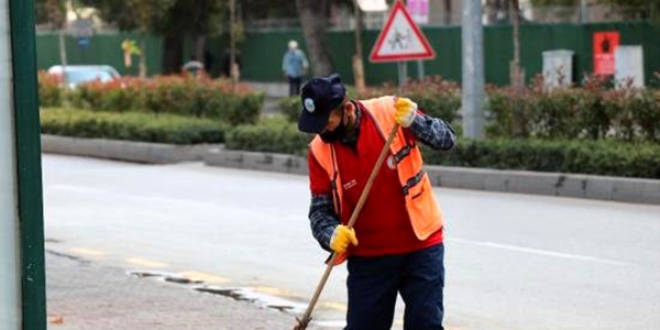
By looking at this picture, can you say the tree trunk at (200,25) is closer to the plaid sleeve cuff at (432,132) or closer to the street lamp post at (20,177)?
the plaid sleeve cuff at (432,132)

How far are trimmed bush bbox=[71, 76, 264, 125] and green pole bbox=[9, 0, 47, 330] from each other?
1976 cm

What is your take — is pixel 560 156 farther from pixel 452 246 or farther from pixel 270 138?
pixel 270 138

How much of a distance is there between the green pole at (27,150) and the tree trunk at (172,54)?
146ft

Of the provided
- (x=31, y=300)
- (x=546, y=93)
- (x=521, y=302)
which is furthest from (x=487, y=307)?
(x=546, y=93)

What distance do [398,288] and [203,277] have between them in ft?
18.4

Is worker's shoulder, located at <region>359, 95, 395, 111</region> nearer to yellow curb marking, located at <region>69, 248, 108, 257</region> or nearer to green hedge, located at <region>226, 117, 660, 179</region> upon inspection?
yellow curb marking, located at <region>69, 248, 108, 257</region>

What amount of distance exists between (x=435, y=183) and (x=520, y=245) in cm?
583

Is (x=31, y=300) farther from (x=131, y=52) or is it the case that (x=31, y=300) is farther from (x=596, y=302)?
(x=131, y=52)

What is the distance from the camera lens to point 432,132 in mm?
5922

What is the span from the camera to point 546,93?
18.8 metres

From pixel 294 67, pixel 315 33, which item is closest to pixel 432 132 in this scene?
pixel 294 67

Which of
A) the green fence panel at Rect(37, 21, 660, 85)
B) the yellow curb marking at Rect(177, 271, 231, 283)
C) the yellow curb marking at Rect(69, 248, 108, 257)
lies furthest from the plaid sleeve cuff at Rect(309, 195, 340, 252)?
the green fence panel at Rect(37, 21, 660, 85)

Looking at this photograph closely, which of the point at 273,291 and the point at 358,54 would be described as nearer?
the point at 273,291

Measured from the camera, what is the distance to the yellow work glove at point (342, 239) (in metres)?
5.74
